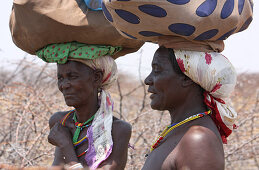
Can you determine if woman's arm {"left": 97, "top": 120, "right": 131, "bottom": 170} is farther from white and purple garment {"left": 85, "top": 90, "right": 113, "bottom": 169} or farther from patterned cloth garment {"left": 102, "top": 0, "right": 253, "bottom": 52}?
patterned cloth garment {"left": 102, "top": 0, "right": 253, "bottom": 52}

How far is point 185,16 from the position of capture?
1980 millimetres

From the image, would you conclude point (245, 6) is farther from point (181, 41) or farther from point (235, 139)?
point (235, 139)

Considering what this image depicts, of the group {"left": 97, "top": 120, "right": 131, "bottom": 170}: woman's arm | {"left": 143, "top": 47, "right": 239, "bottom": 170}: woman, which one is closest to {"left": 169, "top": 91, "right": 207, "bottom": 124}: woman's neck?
{"left": 143, "top": 47, "right": 239, "bottom": 170}: woman

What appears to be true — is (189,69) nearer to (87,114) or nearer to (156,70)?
(156,70)

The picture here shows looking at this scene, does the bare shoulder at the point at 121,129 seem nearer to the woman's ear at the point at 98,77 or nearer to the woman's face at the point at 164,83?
the woman's ear at the point at 98,77

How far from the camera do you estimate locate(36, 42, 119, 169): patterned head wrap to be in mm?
2812

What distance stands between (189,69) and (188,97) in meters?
0.17

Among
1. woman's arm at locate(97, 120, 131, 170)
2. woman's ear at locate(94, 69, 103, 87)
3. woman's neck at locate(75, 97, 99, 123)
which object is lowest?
woman's arm at locate(97, 120, 131, 170)

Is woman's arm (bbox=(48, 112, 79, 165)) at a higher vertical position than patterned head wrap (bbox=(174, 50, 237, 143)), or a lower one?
lower

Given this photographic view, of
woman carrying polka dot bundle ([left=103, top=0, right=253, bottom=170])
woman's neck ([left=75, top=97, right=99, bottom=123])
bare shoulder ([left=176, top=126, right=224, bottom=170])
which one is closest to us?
bare shoulder ([left=176, top=126, right=224, bottom=170])

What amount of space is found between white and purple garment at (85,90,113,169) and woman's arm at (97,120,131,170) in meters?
0.03

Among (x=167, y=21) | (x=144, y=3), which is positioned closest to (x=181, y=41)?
(x=167, y=21)

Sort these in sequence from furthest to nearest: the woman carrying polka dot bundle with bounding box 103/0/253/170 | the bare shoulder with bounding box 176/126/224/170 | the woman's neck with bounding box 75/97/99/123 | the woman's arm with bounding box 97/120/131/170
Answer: the woman's neck with bounding box 75/97/99/123 → the woman's arm with bounding box 97/120/131/170 → the woman carrying polka dot bundle with bounding box 103/0/253/170 → the bare shoulder with bounding box 176/126/224/170

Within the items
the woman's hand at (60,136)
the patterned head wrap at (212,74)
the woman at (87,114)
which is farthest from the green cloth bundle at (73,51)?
the patterned head wrap at (212,74)
